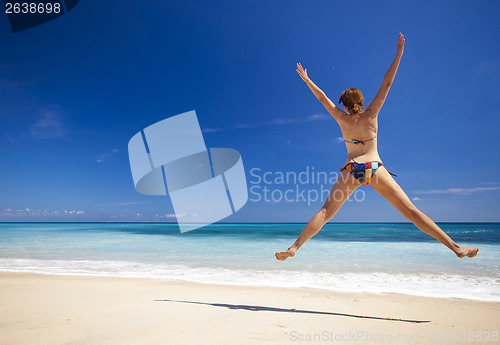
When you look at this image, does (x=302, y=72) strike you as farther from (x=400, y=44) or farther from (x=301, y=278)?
(x=301, y=278)

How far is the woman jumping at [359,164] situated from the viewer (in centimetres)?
239

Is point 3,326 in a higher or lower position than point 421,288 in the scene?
higher

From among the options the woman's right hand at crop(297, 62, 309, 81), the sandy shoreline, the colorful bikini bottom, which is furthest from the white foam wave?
the woman's right hand at crop(297, 62, 309, 81)

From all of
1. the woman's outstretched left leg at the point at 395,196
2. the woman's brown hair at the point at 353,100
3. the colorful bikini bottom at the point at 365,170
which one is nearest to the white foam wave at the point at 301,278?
the woman's outstretched left leg at the point at 395,196

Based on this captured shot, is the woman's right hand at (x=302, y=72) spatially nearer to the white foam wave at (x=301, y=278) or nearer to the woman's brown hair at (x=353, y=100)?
the woman's brown hair at (x=353, y=100)

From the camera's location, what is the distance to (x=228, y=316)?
3549 millimetres

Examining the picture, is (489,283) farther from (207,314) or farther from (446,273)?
(207,314)

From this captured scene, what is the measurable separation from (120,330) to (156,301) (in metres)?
1.38

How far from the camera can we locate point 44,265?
339 inches

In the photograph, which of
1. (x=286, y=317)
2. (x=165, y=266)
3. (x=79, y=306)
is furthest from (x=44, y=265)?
(x=286, y=317)

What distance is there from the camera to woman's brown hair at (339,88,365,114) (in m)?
2.59

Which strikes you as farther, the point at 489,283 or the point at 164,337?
the point at 489,283

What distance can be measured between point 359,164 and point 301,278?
16.8 ft

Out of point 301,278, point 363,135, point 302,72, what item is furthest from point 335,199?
point 301,278
